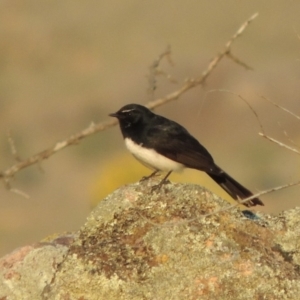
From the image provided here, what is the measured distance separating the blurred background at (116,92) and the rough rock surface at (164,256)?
53cm

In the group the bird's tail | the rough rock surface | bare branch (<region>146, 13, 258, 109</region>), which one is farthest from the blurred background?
the bird's tail

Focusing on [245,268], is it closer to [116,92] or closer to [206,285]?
[206,285]

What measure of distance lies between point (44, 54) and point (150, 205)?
1346 inches

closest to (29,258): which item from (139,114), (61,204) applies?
(139,114)

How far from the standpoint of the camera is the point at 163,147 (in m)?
6.62

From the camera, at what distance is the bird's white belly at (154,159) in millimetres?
6582

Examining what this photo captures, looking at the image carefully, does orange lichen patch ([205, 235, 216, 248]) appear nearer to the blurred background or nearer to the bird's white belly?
the blurred background

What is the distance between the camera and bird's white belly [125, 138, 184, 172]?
21.6 feet

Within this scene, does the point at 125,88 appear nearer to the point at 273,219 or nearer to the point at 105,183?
the point at 105,183

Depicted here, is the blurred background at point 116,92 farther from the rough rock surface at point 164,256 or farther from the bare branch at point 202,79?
the rough rock surface at point 164,256

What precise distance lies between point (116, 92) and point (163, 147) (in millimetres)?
21313

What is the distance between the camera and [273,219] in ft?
15.3

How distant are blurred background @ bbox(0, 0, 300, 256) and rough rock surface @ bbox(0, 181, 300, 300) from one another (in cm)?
53

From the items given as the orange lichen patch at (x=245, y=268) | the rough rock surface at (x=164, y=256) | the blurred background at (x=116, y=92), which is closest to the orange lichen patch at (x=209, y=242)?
the rough rock surface at (x=164, y=256)
